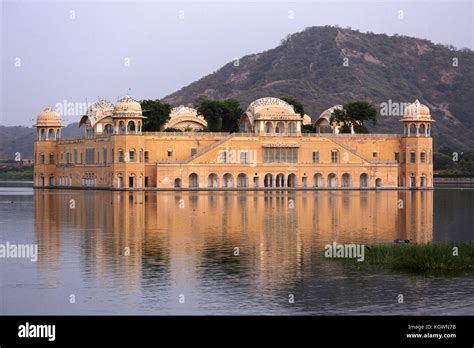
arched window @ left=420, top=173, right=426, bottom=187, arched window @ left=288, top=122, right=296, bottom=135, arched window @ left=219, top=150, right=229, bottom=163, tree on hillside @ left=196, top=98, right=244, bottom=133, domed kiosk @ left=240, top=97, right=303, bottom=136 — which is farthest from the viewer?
tree on hillside @ left=196, top=98, right=244, bottom=133

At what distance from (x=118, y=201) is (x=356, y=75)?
103344 mm

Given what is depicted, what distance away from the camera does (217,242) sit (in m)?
31.7

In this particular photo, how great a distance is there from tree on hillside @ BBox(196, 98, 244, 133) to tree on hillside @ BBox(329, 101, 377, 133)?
28.1 ft

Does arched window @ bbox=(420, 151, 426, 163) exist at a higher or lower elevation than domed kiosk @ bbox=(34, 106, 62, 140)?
lower

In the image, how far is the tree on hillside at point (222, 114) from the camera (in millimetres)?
89000

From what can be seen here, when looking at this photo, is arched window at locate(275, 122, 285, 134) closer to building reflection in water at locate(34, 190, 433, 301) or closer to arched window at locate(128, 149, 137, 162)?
arched window at locate(128, 149, 137, 162)

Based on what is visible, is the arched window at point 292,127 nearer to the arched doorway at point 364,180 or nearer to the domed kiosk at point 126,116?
the arched doorway at point 364,180

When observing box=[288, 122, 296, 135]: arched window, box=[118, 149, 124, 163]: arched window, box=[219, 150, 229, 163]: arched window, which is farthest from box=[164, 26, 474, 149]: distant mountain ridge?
box=[118, 149, 124, 163]: arched window

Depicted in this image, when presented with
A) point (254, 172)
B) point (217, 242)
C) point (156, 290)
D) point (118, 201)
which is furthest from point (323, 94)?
point (156, 290)

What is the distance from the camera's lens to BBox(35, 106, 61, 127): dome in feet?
295

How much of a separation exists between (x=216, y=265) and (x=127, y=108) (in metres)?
51.8

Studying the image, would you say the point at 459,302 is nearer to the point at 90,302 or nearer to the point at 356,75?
the point at 90,302

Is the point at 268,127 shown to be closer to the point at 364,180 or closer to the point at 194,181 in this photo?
the point at 194,181

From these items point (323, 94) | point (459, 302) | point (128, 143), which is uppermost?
point (323, 94)
